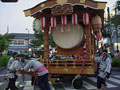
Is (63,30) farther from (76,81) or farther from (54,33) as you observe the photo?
(76,81)

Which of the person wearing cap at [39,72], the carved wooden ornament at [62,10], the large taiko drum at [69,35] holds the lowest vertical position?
the person wearing cap at [39,72]

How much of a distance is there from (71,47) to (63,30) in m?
1.00

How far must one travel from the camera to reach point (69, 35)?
30.0 ft

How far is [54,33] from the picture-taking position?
31.5 feet

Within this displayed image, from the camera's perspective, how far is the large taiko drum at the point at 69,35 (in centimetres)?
902

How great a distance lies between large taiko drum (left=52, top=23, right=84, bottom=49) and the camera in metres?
9.02

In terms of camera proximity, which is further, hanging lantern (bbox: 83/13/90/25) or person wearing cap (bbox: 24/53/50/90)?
hanging lantern (bbox: 83/13/90/25)

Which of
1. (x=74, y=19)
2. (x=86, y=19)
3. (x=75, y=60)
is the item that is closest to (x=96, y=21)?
(x=86, y=19)

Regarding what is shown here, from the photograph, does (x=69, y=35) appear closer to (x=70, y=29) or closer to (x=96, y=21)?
(x=70, y=29)

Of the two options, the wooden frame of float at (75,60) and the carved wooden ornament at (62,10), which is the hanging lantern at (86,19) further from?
the carved wooden ornament at (62,10)

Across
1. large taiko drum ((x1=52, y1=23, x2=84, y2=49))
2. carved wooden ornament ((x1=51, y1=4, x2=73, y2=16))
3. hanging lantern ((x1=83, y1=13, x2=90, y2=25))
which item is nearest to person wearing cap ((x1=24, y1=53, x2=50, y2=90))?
carved wooden ornament ((x1=51, y1=4, x2=73, y2=16))

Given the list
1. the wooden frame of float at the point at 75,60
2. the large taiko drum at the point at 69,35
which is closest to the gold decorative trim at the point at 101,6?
the wooden frame of float at the point at 75,60

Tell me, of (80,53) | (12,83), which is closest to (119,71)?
(80,53)

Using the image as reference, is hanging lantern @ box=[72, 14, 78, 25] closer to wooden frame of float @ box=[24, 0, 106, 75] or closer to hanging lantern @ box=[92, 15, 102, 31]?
wooden frame of float @ box=[24, 0, 106, 75]
